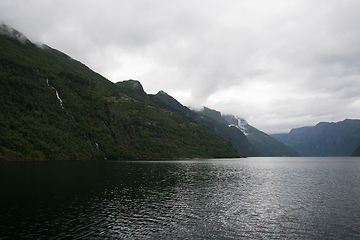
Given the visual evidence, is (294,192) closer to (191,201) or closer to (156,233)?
(191,201)

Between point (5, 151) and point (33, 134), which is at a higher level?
point (33, 134)

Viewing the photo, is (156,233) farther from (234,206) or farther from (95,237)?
A: (234,206)

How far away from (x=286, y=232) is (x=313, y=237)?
3.32 metres

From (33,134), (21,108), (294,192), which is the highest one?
(21,108)

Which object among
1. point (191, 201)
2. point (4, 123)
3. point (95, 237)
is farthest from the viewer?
point (4, 123)

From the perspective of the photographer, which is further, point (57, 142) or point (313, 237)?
point (57, 142)

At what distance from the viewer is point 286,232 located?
29.2 m

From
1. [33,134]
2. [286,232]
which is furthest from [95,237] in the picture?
[33,134]

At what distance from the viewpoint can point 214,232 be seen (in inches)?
1129

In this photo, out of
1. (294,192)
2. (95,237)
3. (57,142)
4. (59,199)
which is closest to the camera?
(95,237)

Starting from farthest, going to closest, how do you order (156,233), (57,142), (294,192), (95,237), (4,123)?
(57,142)
(4,123)
(294,192)
(156,233)
(95,237)

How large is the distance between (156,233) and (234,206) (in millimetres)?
21312

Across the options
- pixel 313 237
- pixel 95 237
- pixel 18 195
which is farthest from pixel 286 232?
pixel 18 195

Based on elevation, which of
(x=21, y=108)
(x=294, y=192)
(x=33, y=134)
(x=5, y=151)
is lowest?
(x=294, y=192)
